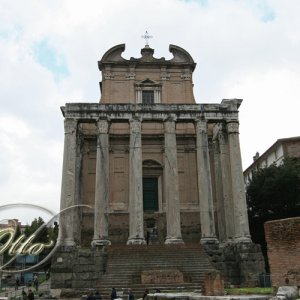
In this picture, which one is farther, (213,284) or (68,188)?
(68,188)

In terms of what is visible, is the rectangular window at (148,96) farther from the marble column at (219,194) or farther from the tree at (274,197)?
the tree at (274,197)

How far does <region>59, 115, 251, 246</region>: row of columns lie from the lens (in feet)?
88.4

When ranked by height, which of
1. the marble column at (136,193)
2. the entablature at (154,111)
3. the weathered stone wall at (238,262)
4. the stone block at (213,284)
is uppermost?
the entablature at (154,111)

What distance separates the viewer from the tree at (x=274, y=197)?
1385 inches

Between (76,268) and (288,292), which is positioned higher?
(76,268)

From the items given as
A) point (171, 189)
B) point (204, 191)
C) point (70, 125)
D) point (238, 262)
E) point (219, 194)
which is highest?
point (70, 125)

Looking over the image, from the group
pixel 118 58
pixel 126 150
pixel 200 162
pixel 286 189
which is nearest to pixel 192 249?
pixel 200 162

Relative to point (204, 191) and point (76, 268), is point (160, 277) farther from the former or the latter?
point (204, 191)

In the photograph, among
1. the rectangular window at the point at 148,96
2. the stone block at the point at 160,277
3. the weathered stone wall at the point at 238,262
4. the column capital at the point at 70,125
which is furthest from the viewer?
the rectangular window at the point at 148,96

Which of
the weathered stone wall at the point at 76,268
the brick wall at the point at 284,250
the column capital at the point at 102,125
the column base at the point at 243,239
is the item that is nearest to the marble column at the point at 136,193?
the column capital at the point at 102,125

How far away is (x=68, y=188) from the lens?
27.4 meters

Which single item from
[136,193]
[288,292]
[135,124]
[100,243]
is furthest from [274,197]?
[288,292]

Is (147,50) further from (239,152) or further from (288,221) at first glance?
(288,221)

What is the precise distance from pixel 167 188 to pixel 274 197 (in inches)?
482
